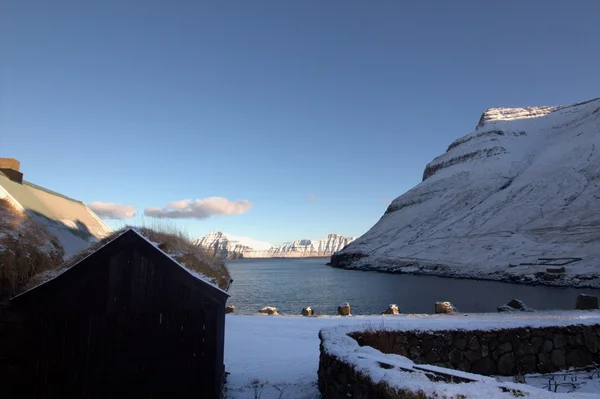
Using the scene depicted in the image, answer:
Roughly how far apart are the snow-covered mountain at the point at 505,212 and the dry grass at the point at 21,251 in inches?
2806

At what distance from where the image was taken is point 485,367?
10.4 meters

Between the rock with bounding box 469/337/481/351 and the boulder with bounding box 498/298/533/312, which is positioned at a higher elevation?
the rock with bounding box 469/337/481/351

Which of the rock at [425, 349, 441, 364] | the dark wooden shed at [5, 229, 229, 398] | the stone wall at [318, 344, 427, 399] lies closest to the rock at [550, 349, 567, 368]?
the rock at [425, 349, 441, 364]

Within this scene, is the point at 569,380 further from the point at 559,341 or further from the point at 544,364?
the point at 559,341

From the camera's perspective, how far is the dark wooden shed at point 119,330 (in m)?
7.38

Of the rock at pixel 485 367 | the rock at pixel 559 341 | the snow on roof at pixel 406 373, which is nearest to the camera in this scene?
the snow on roof at pixel 406 373

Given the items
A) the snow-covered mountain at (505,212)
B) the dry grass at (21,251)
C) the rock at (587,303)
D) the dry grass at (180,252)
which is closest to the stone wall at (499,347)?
the dry grass at (180,252)

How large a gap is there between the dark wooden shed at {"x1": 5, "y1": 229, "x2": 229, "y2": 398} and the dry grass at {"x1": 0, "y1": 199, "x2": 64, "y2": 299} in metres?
1.07

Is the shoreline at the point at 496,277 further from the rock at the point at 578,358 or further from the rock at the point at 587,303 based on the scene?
the rock at the point at 578,358

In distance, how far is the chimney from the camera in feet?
48.2

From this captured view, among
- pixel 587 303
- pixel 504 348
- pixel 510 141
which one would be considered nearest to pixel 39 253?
pixel 504 348

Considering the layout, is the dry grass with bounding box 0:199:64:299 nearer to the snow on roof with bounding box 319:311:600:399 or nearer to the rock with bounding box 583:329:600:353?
the snow on roof with bounding box 319:311:600:399

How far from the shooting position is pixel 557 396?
456cm

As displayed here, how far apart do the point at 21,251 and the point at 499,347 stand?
12242 millimetres
